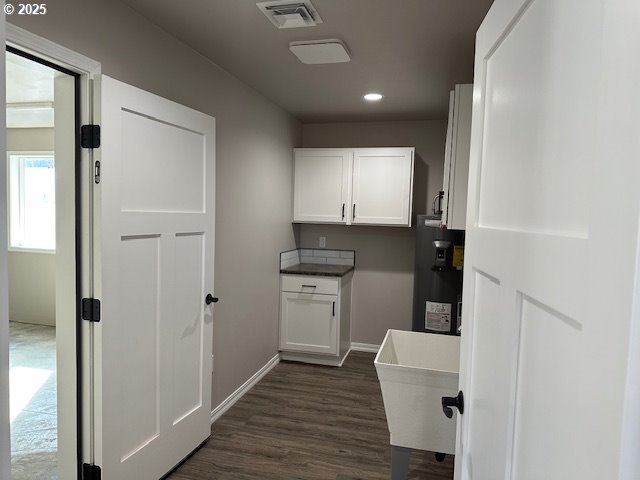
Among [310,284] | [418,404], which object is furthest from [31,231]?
[418,404]

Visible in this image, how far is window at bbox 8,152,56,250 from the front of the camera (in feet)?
17.6

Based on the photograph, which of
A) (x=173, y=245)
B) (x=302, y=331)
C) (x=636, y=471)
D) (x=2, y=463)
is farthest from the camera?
(x=302, y=331)

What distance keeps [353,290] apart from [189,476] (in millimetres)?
2661

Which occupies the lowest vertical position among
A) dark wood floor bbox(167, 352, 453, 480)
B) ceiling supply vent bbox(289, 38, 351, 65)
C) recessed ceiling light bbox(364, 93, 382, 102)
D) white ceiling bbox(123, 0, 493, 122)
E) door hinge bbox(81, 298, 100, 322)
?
dark wood floor bbox(167, 352, 453, 480)

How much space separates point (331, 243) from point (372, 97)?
5.68ft

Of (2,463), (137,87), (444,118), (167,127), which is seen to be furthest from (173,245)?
(444,118)

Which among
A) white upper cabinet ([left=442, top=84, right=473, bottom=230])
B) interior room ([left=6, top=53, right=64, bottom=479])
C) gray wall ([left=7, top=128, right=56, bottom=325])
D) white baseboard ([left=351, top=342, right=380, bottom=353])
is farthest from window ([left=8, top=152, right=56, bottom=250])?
white upper cabinet ([left=442, top=84, right=473, bottom=230])

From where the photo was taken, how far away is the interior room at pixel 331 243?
0.58m

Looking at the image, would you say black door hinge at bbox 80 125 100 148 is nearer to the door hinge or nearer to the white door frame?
the white door frame

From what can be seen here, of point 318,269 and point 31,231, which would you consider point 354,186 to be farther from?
point 31,231

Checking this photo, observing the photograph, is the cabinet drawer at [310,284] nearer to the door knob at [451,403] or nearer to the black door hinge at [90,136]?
the black door hinge at [90,136]

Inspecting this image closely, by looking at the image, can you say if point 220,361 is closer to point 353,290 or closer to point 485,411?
point 353,290

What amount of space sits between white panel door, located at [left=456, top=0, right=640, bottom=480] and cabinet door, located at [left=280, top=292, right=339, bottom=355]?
2.90 meters

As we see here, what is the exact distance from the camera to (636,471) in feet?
1.41
